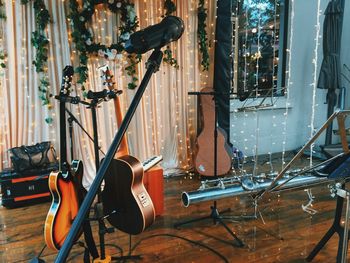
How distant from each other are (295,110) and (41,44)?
3.54 m

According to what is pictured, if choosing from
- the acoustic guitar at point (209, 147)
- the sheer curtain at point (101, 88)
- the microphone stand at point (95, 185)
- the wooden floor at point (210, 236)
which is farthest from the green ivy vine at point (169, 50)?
the microphone stand at point (95, 185)

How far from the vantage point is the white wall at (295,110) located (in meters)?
4.27

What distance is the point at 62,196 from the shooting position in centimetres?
178

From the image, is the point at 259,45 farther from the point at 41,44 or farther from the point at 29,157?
the point at 29,157

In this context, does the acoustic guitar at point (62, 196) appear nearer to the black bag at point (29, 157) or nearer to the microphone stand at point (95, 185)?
the microphone stand at point (95, 185)

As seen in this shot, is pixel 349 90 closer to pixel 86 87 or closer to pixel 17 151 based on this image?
pixel 86 87

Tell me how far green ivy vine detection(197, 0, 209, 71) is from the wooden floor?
5.51ft

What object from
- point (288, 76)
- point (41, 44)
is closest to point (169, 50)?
point (41, 44)

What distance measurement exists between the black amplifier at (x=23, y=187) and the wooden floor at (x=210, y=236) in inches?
3.5

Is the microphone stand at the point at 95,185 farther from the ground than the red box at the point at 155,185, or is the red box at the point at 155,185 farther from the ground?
the microphone stand at the point at 95,185

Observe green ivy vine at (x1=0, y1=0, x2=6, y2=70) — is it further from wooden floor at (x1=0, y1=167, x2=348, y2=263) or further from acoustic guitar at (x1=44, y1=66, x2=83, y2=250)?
acoustic guitar at (x1=44, y1=66, x2=83, y2=250)

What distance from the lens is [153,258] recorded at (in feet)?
6.77

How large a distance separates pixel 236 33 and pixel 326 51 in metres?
1.21

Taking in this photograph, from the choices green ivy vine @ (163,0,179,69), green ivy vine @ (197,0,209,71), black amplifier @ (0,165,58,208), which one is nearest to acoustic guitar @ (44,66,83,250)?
black amplifier @ (0,165,58,208)
